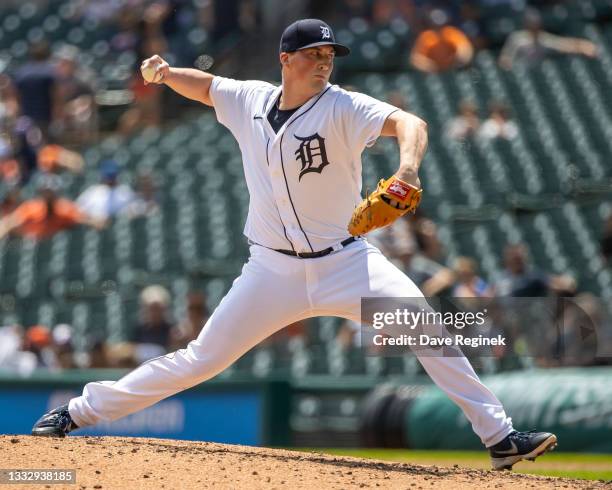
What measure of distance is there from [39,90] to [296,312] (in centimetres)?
→ 1059

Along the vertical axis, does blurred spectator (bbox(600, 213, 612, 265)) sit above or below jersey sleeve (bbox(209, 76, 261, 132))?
below

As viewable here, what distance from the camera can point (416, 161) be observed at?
15.9 feet

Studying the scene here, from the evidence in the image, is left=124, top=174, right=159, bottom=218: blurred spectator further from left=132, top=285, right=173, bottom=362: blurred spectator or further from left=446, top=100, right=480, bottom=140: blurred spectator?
left=446, top=100, right=480, bottom=140: blurred spectator

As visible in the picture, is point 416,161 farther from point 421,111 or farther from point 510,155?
point 421,111

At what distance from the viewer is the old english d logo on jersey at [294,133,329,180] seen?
208 inches

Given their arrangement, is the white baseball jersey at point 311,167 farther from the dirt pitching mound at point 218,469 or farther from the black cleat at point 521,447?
the black cleat at point 521,447

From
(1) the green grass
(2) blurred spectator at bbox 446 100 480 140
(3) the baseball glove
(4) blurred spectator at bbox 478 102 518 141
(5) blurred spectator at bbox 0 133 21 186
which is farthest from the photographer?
(5) blurred spectator at bbox 0 133 21 186

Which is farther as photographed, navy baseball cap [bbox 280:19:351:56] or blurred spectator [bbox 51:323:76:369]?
blurred spectator [bbox 51:323:76:369]

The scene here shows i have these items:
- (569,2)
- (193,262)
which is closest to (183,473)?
(193,262)

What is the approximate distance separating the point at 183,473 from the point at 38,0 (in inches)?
619

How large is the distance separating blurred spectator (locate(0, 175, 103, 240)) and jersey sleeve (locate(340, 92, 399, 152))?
8268 mm

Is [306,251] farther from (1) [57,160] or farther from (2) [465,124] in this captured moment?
(1) [57,160]

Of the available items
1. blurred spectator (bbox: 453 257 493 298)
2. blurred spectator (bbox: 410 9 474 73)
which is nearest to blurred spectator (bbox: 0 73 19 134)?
blurred spectator (bbox: 410 9 474 73)

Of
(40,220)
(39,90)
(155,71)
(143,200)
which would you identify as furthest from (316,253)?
(39,90)
